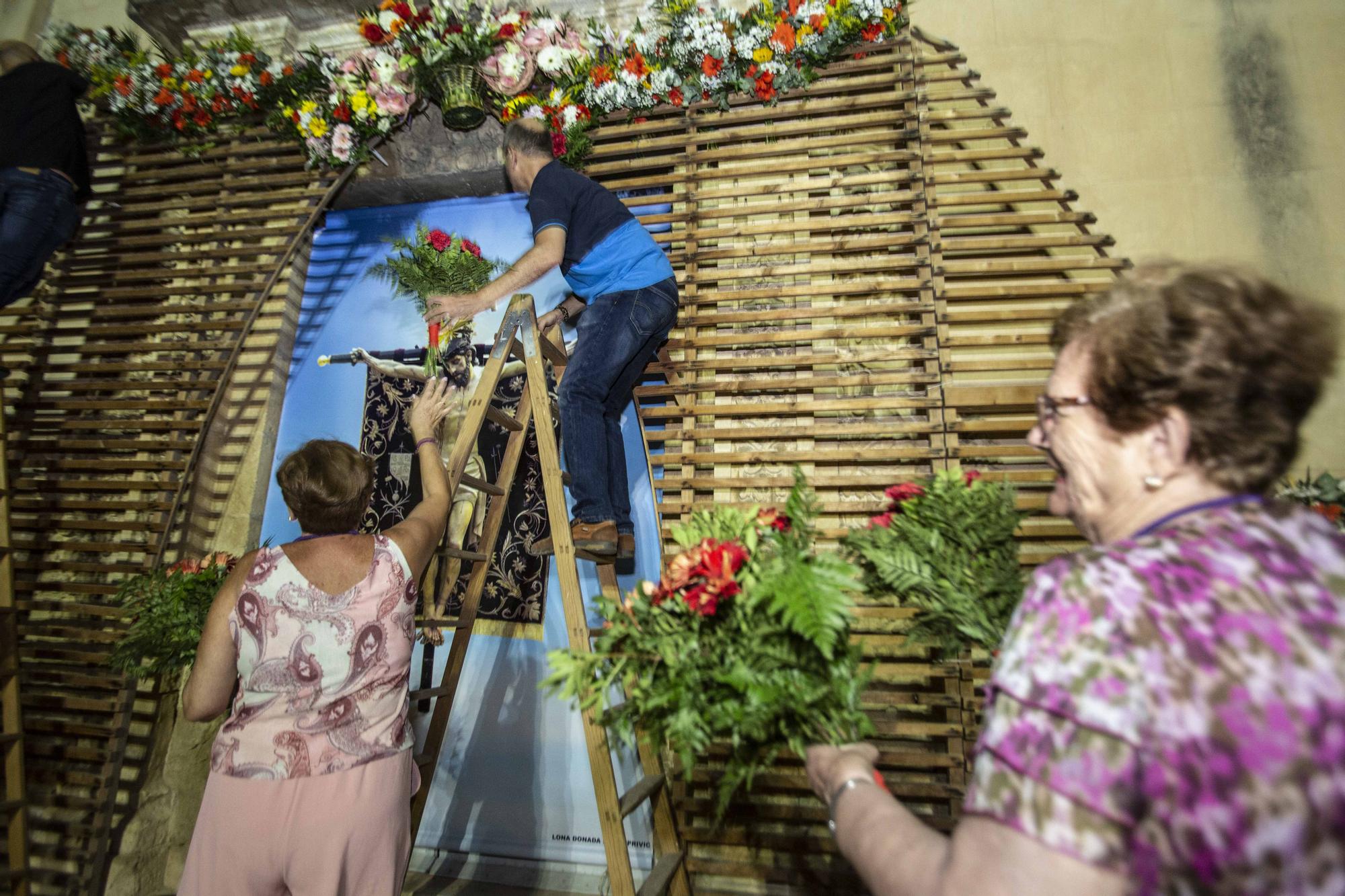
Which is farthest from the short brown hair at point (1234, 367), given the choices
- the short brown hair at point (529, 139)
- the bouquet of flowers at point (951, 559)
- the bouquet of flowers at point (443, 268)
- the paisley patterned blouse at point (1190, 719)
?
the bouquet of flowers at point (443, 268)

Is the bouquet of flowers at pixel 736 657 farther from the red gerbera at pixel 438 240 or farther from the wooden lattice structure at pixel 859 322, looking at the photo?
the red gerbera at pixel 438 240

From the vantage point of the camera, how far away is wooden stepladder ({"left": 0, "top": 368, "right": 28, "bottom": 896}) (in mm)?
2750

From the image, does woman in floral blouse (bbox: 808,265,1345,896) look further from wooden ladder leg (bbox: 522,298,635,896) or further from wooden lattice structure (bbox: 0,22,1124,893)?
wooden lattice structure (bbox: 0,22,1124,893)

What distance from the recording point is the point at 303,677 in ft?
5.40

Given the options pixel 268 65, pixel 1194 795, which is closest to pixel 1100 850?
pixel 1194 795

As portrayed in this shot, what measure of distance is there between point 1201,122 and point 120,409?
487cm

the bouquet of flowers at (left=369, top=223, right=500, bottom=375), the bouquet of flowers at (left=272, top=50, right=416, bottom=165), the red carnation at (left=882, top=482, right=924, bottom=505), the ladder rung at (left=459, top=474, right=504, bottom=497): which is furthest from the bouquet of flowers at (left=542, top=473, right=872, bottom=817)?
the bouquet of flowers at (left=272, top=50, right=416, bottom=165)

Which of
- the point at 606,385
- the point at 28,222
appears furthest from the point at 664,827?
the point at 28,222

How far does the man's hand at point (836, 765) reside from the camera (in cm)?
109

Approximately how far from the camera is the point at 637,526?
2955mm

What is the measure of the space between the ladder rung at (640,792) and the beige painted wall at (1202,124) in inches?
104

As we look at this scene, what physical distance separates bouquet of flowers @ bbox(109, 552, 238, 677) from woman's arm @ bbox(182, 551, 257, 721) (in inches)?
37.7

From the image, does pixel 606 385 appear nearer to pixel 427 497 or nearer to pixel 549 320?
pixel 549 320

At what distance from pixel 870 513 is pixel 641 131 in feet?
6.15
